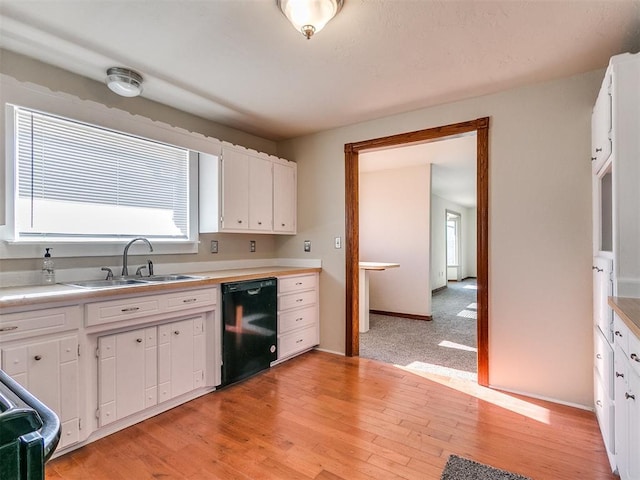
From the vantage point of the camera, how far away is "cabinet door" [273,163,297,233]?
3.69 m

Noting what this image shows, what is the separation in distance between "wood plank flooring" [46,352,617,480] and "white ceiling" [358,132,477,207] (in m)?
2.51

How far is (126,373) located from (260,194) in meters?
1.99

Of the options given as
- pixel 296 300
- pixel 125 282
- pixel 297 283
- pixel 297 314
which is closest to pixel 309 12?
pixel 125 282

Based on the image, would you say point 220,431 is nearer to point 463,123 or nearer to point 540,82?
point 463,123

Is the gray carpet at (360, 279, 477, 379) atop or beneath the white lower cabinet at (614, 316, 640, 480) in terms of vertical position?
beneath

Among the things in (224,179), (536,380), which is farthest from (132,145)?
(536,380)

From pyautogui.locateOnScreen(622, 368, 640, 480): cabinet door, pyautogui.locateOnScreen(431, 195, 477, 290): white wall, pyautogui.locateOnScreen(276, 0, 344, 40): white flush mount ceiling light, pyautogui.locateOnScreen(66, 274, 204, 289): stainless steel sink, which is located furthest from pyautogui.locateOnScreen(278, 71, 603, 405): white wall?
pyautogui.locateOnScreen(431, 195, 477, 290): white wall

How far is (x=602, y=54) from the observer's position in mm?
2160

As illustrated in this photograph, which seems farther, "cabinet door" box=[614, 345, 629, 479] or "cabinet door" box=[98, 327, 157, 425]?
"cabinet door" box=[98, 327, 157, 425]

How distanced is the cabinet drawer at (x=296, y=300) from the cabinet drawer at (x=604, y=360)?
240 centimetres

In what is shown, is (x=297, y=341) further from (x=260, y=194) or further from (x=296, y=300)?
(x=260, y=194)

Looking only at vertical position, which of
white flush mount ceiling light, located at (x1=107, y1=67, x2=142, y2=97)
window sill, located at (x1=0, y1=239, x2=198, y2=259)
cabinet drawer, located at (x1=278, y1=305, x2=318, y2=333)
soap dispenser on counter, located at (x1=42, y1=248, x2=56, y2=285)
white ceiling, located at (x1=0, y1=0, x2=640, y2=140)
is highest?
white ceiling, located at (x1=0, y1=0, x2=640, y2=140)

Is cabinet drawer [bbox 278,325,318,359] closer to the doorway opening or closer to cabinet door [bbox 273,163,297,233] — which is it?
cabinet door [bbox 273,163,297,233]

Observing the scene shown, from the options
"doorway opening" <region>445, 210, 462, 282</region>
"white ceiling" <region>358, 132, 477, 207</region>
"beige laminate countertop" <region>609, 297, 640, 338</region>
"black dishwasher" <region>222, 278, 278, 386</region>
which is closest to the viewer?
"beige laminate countertop" <region>609, 297, 640, 338</region>
